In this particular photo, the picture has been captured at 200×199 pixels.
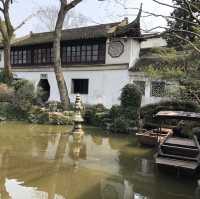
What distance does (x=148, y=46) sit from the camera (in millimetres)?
25188

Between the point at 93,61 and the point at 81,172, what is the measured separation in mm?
16083

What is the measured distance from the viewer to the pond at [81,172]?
7.78 m

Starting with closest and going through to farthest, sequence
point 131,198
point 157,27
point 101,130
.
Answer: point 157,27, point 131,198, point 101,130

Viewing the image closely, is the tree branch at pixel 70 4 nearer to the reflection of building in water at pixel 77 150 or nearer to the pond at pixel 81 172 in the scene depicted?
the reflection of building in water at pixel 77 150

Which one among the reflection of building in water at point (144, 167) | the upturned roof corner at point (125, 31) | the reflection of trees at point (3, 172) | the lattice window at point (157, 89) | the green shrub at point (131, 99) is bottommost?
the reflection of building in water at point (144, 167)

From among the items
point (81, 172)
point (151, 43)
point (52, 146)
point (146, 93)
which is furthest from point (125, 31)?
point (81, 172)

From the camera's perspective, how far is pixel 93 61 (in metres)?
24.6

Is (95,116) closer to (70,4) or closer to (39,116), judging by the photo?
(39,116)

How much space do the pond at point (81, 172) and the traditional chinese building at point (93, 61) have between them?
880cm

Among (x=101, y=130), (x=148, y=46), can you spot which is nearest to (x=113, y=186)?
(x=101, y=130)

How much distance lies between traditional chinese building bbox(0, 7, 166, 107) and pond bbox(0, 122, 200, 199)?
28.9 ft

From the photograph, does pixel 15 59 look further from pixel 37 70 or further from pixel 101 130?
pixel 101 130

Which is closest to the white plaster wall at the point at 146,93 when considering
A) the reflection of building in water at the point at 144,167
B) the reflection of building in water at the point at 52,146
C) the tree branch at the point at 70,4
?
the tree branch at the point at 70,4

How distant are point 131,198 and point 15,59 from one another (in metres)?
25.1
